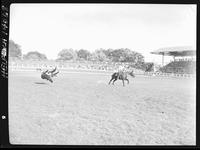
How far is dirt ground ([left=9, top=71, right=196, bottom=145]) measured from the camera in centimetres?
202

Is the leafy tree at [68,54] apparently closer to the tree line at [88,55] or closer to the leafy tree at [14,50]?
the tree line at [88,55]

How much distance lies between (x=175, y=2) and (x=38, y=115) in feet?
4.42

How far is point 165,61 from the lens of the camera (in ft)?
6.89

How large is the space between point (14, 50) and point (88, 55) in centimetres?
57

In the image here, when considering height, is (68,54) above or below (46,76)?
above

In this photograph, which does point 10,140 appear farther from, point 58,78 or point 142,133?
point 142,133

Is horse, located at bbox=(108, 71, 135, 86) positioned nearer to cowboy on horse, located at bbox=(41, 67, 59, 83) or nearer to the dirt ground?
the dirt ground

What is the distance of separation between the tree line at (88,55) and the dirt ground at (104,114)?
0.49ft

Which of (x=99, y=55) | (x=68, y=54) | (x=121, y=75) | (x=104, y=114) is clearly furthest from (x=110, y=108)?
(x=68, y=54)

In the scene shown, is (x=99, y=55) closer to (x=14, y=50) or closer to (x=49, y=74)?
(x=49, y=74)

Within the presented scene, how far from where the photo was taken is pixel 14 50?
2020mm

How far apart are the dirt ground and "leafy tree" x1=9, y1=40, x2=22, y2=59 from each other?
0.13 meters

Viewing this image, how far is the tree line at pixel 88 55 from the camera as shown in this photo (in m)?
2.03

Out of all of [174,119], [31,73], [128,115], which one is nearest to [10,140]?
[31,73]
